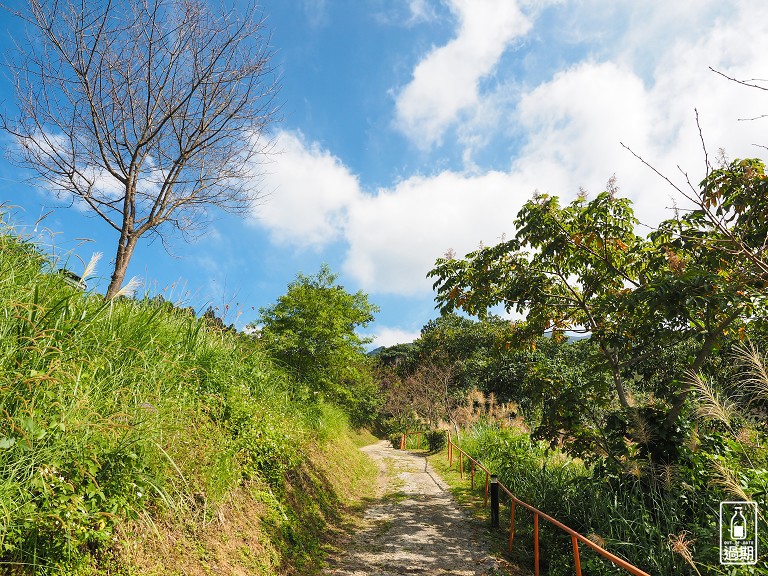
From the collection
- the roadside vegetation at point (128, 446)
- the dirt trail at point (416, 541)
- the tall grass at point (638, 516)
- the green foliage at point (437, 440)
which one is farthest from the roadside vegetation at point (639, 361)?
the green foliage at point (437, 440)

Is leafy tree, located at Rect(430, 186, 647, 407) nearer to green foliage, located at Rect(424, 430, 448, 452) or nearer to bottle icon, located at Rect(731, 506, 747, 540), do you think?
bottle icon, located at Rect(731, 506, 747, 540)

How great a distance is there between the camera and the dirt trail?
19.2 ft

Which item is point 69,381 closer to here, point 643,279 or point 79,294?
point 79,294

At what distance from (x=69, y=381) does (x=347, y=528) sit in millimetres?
6431

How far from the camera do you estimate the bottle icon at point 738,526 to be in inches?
159

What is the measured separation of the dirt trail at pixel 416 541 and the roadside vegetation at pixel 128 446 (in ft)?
2.53

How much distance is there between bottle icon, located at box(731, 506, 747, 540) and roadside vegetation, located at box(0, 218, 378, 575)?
194 inches

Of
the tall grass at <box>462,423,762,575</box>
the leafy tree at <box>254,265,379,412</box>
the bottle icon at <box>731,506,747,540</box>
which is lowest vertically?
the tall grass at <box>462,423,762,575</box>

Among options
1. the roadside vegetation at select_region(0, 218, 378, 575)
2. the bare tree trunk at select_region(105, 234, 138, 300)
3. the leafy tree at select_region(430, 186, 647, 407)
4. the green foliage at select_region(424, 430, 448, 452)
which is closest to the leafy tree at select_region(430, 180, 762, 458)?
the leafy tree at select_region(430, 186, 647, 407)

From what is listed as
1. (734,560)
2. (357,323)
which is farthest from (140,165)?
(357,323)

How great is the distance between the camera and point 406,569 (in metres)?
5.79

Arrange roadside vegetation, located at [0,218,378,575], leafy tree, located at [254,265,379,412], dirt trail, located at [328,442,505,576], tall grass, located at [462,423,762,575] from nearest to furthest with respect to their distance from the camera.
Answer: roadside vegetation, located at [0,218,378,575] < tall grass, located at [462,423,762,575] < dirt trail, located at [328,442,505,576] < leafy tree, located at [254,265,379,412]

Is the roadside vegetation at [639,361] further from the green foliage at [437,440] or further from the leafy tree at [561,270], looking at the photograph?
the green foliage at [437,440]

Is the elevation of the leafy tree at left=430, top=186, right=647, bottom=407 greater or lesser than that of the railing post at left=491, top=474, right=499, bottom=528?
greater
